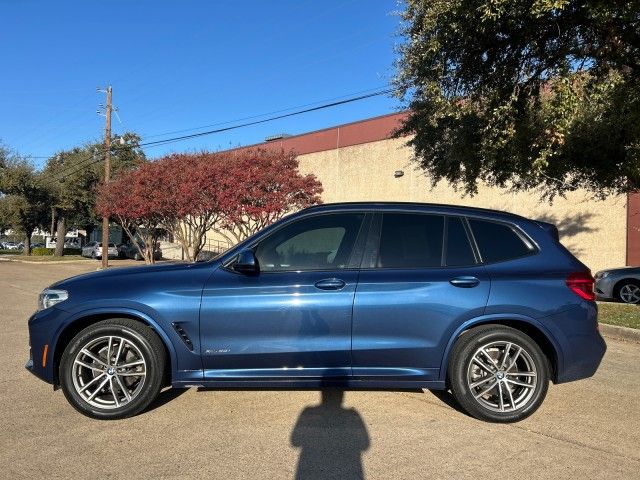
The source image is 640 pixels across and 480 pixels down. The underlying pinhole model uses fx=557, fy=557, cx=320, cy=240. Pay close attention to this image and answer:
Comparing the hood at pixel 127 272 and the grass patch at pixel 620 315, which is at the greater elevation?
the hood at pixel 127 272

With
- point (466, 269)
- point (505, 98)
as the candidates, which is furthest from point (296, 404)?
point (505, 98)

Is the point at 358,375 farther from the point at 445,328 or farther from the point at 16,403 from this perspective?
the point at 16,403

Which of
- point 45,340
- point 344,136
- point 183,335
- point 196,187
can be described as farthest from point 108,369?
point 344,136

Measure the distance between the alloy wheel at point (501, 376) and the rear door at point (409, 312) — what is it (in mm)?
336

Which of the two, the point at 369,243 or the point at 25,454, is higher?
the point at 369,243

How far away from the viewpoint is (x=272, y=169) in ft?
65.6

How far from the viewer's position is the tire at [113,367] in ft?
14.7

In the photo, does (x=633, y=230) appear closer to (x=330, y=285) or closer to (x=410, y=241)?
(x=410, y=241)

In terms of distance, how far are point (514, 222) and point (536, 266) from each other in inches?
17.7

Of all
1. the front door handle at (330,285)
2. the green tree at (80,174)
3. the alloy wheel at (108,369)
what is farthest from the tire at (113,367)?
the green tree at (80,174)

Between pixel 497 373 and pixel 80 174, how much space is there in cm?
4068

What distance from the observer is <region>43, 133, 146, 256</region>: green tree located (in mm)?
39938

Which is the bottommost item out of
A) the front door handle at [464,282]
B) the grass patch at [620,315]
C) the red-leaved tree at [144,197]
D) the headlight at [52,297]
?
the grass patch at [620,315]

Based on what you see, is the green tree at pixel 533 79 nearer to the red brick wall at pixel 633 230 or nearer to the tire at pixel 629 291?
the tire at pixel 629 291
